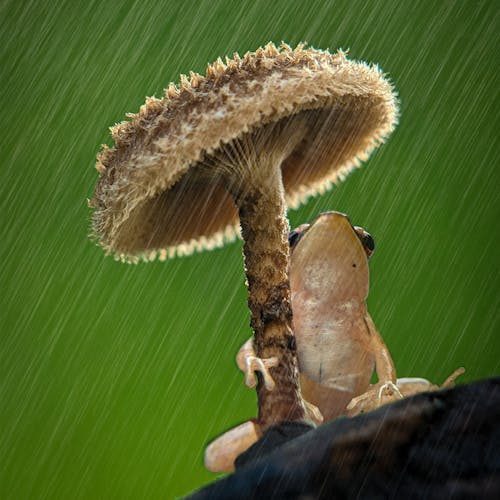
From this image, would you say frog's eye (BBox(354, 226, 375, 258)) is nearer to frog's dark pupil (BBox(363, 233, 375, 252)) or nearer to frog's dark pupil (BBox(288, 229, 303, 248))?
frog's dark pupil (BBox(363, 233, 375, 252))

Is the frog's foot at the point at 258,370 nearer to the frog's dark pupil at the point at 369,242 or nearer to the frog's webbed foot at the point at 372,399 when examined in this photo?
the frog's webbed foot at the point at 372,399

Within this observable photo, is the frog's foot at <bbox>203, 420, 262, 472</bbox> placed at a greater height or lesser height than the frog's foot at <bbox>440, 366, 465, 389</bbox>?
lesser

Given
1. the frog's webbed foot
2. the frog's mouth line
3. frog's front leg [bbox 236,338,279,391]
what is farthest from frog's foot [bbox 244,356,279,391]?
the frog's mouth line

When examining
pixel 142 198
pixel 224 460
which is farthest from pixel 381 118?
pixel 224 460

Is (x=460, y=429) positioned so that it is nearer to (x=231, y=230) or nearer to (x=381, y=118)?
(x=381, y=118)

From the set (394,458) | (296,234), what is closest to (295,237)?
(296,234)

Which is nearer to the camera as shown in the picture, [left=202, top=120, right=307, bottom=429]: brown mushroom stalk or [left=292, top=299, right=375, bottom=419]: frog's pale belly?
[left=202, top=120, right=307, bottom=429]: brown mushroom stalk
